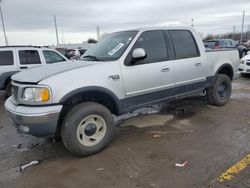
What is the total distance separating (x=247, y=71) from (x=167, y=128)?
7.51m

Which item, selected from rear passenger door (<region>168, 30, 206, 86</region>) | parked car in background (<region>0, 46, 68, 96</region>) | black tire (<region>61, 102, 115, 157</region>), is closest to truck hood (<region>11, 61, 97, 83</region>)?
black tire (<region>61, 102, 115, 157</region>)

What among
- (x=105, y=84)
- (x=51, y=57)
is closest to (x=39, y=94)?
(x=105, y=84)

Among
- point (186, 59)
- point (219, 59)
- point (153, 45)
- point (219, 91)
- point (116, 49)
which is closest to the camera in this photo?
point (116, 49)

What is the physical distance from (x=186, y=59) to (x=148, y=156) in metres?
2.34

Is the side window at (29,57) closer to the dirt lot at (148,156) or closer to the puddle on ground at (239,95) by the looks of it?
the dirt lot at (148,156)

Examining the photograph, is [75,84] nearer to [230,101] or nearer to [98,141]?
[98,141]

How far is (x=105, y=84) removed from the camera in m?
4.12

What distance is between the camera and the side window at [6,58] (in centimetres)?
842

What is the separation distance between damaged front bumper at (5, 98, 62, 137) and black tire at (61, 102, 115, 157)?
194 mm

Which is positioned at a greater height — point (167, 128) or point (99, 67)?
point (99, 67)

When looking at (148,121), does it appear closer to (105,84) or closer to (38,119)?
(105,84)

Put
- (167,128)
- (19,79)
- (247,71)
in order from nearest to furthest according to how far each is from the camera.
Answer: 1. (19,79)
2. (167,128)
3. (247,71)

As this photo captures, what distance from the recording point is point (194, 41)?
18.6ft

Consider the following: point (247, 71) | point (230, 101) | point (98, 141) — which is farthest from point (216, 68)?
point (247, 71)
